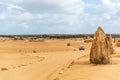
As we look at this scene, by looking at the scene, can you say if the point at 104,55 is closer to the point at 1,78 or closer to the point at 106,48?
the point at 106,48

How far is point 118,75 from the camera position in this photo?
1847cm

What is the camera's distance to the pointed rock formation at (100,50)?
25562 millimetres

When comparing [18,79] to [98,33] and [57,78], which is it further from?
[98,33]

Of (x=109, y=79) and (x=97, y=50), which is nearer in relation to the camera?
(x=109, y=79)

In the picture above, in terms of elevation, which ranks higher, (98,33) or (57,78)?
(98,33)

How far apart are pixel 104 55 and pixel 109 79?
27.6 feet

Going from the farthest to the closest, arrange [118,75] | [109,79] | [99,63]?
[99,63], [118,75], [109,79]

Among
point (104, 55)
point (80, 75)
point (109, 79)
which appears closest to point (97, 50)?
point (104, 55)

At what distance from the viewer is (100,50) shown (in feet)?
84.7

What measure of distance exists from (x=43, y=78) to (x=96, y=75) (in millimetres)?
3122

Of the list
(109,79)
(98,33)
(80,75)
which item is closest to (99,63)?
(98,33)

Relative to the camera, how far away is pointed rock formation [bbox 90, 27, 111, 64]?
25.6 meters

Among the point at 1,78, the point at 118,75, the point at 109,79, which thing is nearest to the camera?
the point at 109,79

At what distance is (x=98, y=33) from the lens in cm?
2664
